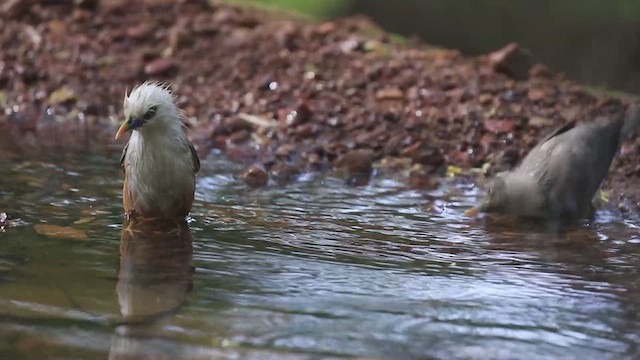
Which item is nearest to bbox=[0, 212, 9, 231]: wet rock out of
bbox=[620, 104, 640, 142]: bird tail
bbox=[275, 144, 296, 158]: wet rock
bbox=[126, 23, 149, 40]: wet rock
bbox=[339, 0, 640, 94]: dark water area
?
bbox=[275, 144, 296, 158]: wet rock

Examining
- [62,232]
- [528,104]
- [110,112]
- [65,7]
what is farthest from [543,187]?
[65,7]

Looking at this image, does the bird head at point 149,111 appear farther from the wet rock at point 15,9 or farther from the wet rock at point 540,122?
the wet rock at point 15,9

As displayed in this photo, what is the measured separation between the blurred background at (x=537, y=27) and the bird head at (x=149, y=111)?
5549 mm

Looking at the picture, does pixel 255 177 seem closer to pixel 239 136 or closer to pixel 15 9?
pixel 239 136

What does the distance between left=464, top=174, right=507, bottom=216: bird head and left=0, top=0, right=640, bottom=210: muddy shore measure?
919 mm

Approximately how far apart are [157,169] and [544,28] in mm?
6957

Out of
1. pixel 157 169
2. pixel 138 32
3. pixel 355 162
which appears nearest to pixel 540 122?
pixel 355 162

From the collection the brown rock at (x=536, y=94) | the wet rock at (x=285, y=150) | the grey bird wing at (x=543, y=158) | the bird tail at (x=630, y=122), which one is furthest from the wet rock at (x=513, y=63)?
the grey bird wing at (x=543, y=158)

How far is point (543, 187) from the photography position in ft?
21.3

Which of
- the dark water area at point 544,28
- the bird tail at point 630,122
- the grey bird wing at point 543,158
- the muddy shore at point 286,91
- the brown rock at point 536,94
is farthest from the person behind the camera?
the dark water area at point 544,28

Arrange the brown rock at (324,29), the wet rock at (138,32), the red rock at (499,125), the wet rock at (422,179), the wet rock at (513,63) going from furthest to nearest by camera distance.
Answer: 1. the brown rock at (324,29)
2. the wet rock at (138,32)
3. the wet rock at (513,63)
4. the red rock at (499,125)
5. the wet rock at (422,179)

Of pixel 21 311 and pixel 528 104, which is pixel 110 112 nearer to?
pixel 528 104

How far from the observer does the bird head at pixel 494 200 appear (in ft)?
20.7

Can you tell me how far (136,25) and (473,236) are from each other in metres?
5.78
